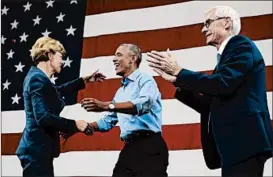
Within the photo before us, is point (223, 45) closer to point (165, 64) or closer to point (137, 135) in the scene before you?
point (165, 64)

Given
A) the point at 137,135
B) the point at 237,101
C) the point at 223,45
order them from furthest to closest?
the point at 137,135, the point at 223,45, the point at 237,101

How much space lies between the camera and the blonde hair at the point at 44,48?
1.97 meters

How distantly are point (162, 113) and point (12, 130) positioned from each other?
0.62 metres

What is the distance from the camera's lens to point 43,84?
191 cm

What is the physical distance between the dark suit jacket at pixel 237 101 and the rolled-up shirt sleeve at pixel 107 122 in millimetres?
490

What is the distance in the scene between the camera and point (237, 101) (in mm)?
1382

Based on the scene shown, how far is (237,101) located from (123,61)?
613 mm

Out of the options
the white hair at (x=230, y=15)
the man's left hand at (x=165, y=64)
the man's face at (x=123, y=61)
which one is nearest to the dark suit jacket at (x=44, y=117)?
the man's face at (x=123, y=61)

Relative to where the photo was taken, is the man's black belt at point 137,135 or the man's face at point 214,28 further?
the man's black belt at point 137,135

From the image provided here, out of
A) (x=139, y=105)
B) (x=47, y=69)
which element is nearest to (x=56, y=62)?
(x=47, y=69)

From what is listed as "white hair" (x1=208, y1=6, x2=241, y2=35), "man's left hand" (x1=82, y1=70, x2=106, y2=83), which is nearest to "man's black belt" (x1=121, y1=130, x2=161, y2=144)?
"man's left hand" (x1=82, y1=70, x2=106, y2=83)

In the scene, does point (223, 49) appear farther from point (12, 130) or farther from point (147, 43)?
point (12, 130)

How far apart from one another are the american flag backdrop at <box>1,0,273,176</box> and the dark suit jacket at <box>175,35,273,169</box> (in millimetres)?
418

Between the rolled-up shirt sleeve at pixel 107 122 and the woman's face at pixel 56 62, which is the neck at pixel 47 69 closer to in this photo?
the woman's face at pixel 56 62
